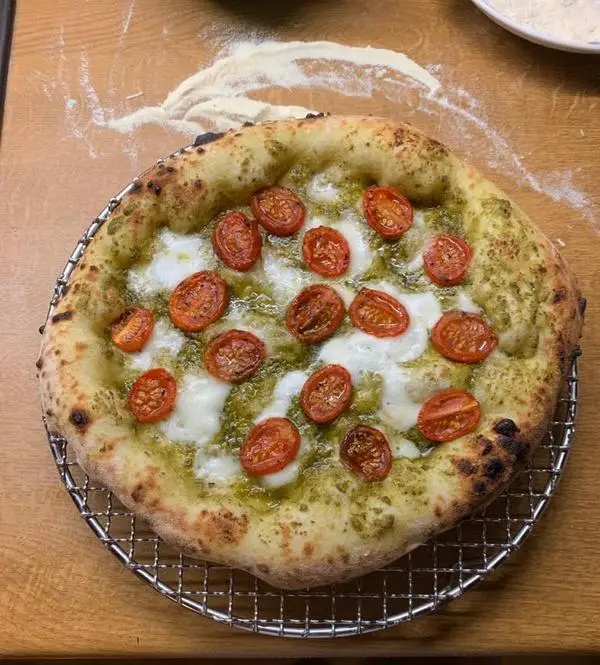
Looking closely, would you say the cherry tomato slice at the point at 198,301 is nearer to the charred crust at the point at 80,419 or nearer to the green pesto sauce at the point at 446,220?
the charred crust at the point at 80,419

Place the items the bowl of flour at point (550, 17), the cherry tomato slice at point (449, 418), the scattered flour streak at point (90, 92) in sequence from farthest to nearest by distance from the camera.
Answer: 1. the scattered flour streak at point (90, 92)
2. the bowl of flour at point (550, 17)
3. the cherry tomato slice at point (449, 418)

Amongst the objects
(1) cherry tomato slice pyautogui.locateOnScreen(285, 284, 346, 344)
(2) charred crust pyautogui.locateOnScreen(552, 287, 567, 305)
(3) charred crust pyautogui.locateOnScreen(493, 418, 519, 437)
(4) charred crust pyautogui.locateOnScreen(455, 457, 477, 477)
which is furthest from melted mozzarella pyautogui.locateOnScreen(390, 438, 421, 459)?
(2) charred crust pyautogui.locateOnScreen(552, 287, 567, 305)

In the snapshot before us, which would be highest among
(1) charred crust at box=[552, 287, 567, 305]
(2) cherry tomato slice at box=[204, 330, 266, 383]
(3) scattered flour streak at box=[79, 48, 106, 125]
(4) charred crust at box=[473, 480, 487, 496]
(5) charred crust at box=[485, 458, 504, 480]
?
(3) scattered flour streak at box=[79, 48, 106, 125]

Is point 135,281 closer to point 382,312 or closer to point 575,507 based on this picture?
point 382,312

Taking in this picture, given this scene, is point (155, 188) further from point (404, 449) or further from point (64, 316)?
point (404, 449)

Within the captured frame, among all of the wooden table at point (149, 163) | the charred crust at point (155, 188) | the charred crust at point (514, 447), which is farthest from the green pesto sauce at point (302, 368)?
the wooden table at point (149, 163)

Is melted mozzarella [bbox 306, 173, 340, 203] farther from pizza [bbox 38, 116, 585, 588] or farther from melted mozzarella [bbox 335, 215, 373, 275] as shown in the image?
melted mozzarella [bbox 335, 215, 373, 275]

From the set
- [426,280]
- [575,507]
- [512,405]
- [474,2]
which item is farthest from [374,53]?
[575,507]
